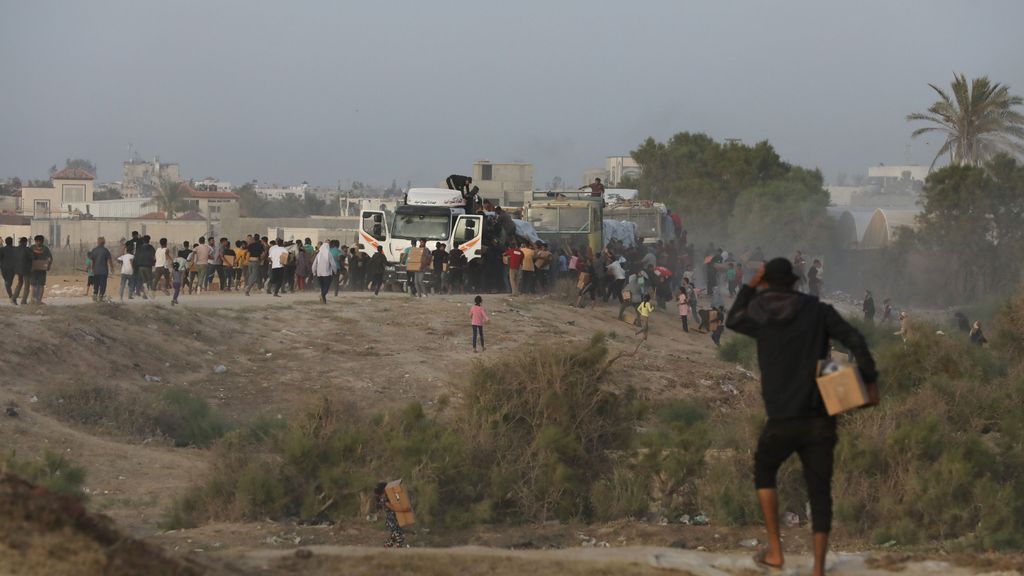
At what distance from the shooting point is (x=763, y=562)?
7793mm

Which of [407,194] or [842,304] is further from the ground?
[407,194]

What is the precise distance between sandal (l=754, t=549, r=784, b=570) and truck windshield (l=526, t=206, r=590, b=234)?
32.5 meters

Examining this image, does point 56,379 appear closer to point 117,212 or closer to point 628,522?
point 628,522

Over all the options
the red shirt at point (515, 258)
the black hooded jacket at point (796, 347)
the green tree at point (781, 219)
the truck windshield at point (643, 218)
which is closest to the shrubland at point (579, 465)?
the black hooded jacket at point (796, 347)

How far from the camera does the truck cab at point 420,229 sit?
34.1 meters

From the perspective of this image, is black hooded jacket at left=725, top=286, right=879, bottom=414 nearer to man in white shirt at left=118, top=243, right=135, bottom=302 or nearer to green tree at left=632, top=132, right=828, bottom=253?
man in white shirt at left=118, top=243, right=135, bottom=302

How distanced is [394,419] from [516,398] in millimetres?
1430

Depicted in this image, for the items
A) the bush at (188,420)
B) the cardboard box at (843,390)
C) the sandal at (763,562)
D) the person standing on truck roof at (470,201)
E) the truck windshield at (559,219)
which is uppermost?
the person standing on truck roof at (470,201)

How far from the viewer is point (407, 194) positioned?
35781mm

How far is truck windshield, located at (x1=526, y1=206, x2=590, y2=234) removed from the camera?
4031cm

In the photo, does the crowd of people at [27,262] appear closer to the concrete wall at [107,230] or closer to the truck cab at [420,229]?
the truck cab at [420,229]

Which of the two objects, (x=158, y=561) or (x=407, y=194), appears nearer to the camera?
(x=158, y=561)

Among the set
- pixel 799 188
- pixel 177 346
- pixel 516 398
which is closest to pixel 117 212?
pixel 799 188

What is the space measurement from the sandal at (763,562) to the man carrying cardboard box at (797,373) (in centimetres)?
39
